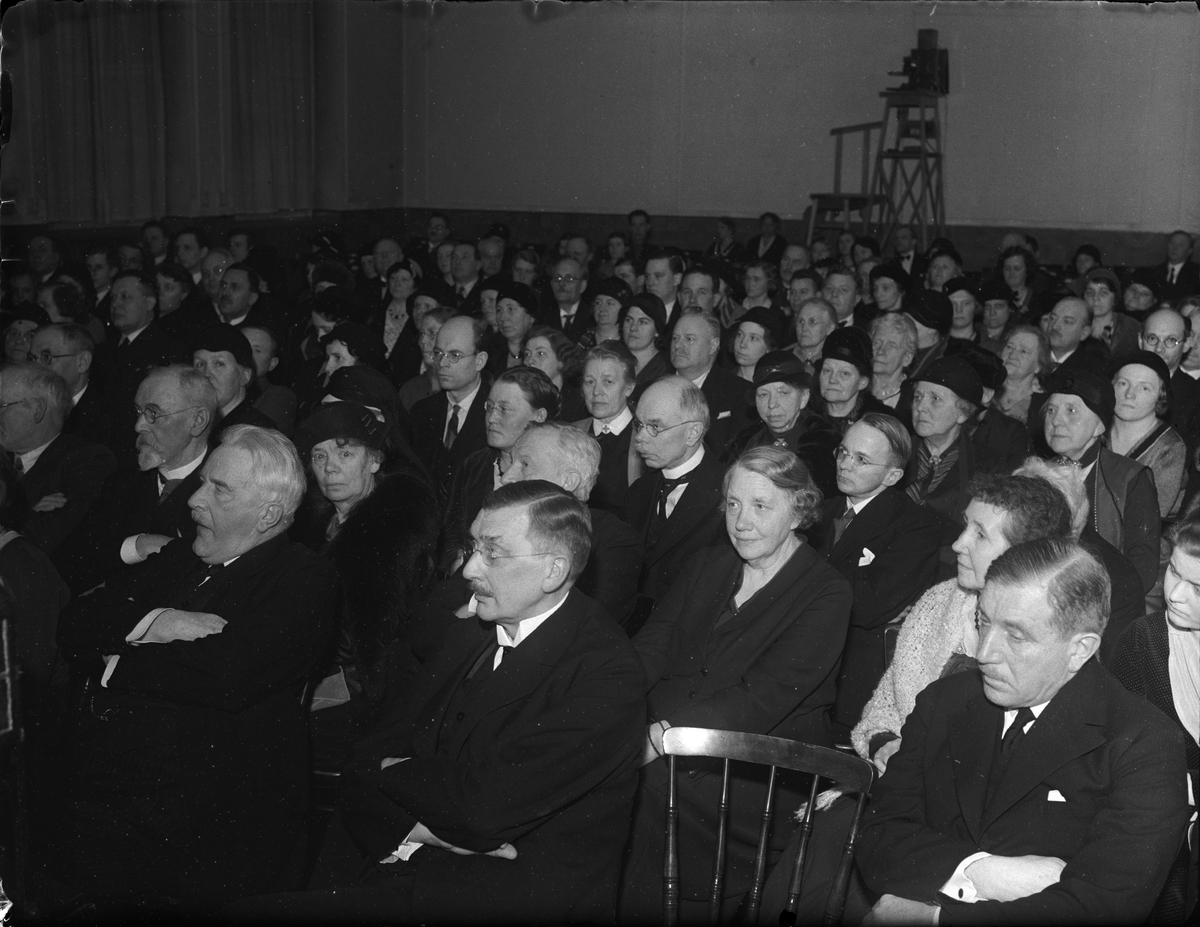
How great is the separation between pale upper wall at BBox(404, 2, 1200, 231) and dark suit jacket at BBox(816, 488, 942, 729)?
1306 cm

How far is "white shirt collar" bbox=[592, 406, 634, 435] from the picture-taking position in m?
5.55

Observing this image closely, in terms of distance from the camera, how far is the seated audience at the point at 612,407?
538 cm

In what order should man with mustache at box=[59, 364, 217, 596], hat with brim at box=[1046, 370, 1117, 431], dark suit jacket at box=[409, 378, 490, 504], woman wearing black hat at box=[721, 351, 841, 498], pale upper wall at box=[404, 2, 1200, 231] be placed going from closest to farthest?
1. man with mustache at box=[59, 364, 217, 596]
2. hat with brim at box=[1046, 370, 1117, 431]
3. woman wearing black hat at box=[721, 351, 841, 498]
4. dark suit jacket at box=[409, 378, 490, 504]
5. pale upper wall at box=[404, 2, 1200, 231]

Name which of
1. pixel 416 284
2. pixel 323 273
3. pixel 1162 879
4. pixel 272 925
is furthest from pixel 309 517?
pixel 416 284

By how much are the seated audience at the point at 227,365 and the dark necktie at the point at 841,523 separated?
2536 mm

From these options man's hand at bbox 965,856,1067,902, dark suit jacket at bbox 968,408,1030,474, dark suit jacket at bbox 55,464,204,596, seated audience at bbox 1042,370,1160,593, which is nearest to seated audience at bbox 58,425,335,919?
dark suit jacket at bbox 55,464,204,596

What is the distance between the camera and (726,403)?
21.8 ft

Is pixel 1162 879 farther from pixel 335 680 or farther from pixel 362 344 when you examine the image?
pixel 362 344

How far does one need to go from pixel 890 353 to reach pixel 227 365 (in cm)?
332

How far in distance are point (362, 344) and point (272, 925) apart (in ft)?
13.1

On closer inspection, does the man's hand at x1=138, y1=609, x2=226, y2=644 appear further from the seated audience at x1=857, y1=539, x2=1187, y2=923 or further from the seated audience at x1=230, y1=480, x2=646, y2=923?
the seated audience at x1=857, y1=539, x2=1187, y2=923

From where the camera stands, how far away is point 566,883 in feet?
8.86

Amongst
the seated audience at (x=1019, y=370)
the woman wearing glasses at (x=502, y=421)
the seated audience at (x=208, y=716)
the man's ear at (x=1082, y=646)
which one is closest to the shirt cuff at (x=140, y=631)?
the seated audience at (x=208, y=716)

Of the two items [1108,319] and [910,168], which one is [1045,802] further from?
[910,168]
